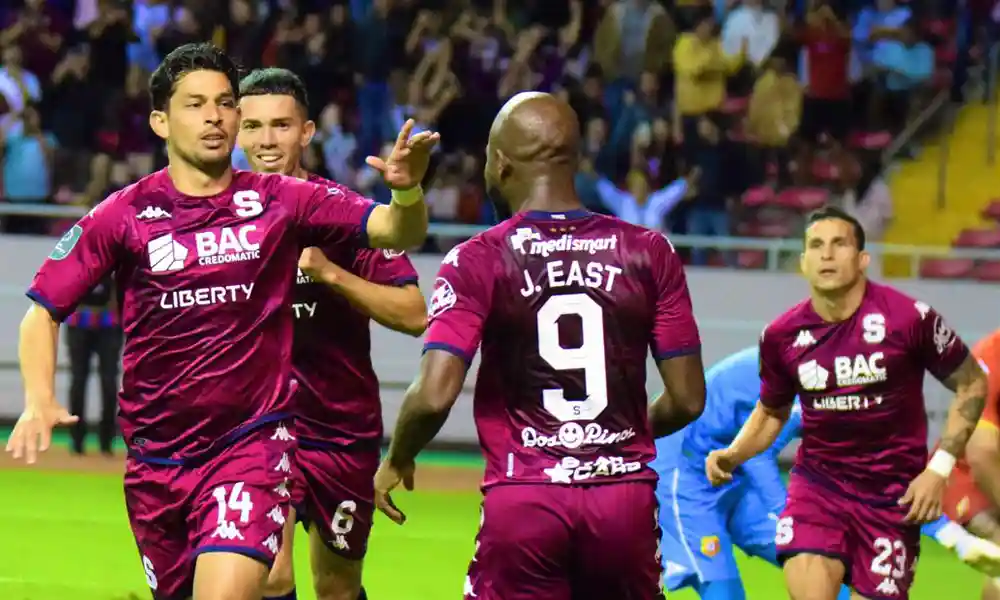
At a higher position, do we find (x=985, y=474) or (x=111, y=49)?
(x=111, y=49)

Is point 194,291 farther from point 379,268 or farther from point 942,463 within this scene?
point 942,463

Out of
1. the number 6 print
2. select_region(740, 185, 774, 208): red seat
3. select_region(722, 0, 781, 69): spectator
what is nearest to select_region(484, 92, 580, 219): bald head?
the number 6 print

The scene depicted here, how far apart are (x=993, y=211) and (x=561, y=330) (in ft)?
42.1

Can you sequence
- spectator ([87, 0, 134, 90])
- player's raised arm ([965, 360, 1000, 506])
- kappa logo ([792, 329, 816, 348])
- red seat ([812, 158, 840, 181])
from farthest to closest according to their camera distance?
spectator ([87, 0, 134, 90]), red seat ([812, 158, 840, 181]), player's raised arm ([965, 360, 1000, 506]), kappa logo ([792, 329, 816, 348])

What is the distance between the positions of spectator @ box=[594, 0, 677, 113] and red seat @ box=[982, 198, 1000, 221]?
3.50 meters

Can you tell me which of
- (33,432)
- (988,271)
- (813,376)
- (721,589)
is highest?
(33,432)

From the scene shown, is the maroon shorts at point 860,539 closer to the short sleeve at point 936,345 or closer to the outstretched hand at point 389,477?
the short sleeve at point 936,345

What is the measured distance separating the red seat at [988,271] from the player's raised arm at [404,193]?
32.0 feet

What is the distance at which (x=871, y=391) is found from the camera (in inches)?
272

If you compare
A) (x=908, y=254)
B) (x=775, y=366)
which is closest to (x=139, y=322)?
(x=775, y=366)

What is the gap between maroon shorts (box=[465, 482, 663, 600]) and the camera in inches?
189

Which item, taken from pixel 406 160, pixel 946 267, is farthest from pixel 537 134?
pixel 946 267

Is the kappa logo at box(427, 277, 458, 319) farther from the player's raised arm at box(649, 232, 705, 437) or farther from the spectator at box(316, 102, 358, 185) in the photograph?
the spectator at box(316, 102, 358, 185)

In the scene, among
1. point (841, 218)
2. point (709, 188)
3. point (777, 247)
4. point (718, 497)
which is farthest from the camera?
point (709, 188)
